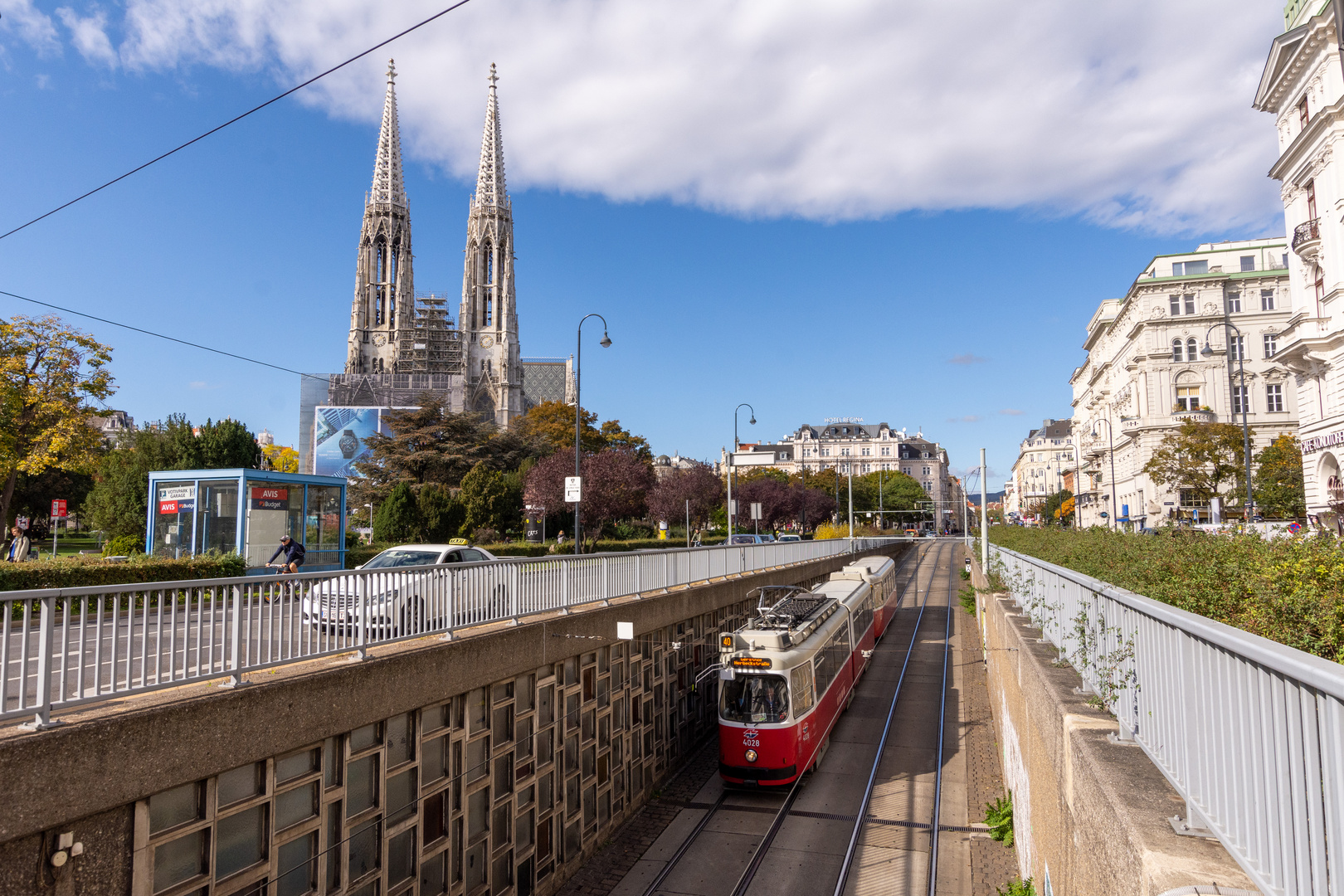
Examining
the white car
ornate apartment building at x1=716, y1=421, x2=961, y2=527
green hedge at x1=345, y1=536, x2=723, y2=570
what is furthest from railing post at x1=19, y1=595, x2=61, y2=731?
ornate apartment building at x1=716, y1=421, x2=961, y2=527

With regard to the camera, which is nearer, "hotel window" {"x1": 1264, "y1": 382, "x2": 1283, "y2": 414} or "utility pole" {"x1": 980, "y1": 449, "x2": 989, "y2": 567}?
"utility pole" {"x1": 980, "y1": 449, "x2": 989, "y2": 567}

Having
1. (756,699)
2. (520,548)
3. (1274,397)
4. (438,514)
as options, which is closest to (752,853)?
(756,699)

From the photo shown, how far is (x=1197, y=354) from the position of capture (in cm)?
5700

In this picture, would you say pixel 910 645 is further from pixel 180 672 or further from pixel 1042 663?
pixel 180 672

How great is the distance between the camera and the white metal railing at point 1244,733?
220 cm

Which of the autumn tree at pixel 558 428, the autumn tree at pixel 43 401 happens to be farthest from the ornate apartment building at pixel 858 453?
the autumn tree at pixel 43 401

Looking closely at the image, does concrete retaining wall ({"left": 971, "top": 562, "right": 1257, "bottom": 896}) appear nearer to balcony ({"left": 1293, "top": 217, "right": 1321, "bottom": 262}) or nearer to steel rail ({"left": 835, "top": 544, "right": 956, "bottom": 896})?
steel rail ({"left": 835, "top": 544, "right": 956, "bottom": 896})

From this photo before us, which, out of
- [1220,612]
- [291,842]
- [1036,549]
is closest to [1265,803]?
[1220,612]

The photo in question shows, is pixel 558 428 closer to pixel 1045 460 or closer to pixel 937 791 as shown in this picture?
pixel 937 791

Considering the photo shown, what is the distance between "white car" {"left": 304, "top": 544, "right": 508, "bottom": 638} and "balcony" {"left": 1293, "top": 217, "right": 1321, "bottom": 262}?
104 ft

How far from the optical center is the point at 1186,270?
202 feet

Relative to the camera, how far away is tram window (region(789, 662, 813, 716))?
602 inches

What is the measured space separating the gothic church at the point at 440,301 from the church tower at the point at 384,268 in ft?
0.36

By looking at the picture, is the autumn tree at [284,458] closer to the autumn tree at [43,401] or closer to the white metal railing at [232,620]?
the autumn tree at [43,401]
